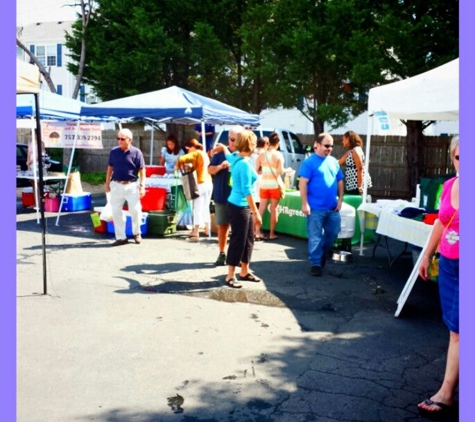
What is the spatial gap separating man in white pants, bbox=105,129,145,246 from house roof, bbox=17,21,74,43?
142 ft

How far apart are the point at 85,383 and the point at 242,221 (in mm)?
3259

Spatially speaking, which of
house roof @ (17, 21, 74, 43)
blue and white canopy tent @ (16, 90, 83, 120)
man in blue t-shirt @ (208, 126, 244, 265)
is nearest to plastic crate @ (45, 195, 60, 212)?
blue and white canopy tent @ (16, 90, 83, 120)

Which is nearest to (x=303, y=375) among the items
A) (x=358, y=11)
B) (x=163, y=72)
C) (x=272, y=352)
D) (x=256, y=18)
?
(x=272, y=352)

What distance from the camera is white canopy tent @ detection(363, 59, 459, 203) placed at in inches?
267

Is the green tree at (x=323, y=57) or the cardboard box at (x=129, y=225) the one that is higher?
the green tree at (x=323, y=57)

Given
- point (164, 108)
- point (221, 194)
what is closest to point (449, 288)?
point (221, 194)

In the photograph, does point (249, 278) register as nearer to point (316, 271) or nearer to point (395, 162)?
point (316, 271)

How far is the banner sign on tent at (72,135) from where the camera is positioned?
46.9 ft

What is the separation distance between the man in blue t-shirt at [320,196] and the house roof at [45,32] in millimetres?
46291

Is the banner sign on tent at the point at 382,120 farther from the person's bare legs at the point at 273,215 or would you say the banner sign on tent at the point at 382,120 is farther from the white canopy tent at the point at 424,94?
the person's bare legs at the point at 273,215

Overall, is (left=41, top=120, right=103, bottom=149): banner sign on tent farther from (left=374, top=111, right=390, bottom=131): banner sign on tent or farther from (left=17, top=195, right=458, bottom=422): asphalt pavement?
(left=374, top=111, right=390, bottom=131): banner sign on tent

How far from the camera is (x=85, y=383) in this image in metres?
4.54

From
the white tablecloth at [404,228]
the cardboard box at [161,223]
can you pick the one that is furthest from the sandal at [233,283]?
the cardboard box at [161,223]

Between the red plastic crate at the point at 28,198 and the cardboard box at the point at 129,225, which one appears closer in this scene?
the cardboard box at the point at 129,225
